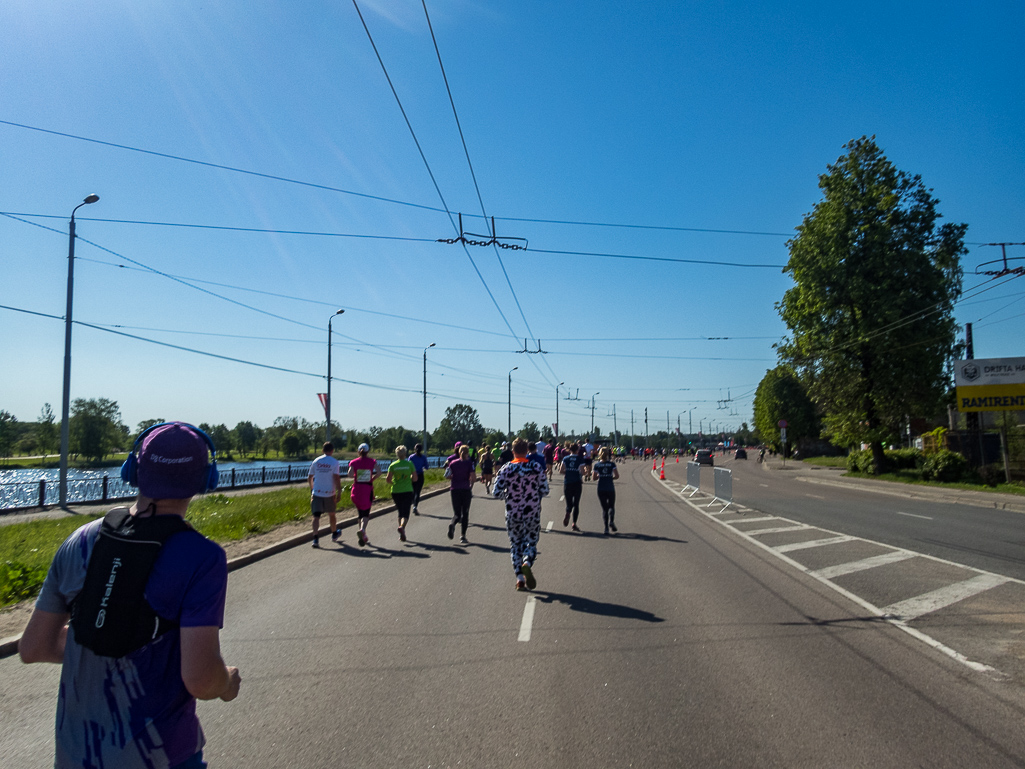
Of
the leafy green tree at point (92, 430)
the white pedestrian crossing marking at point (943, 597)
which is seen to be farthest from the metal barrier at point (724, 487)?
the leafy green tree at point (92, 430)

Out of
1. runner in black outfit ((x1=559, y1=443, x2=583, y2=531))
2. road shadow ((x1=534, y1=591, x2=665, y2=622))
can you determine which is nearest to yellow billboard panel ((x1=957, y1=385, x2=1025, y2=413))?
runner in black outfit ((x1=559, y1=443, x2=583, y2=531))

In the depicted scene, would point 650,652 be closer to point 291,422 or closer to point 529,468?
point 529,468

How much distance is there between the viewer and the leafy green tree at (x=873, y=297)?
31.9 metres

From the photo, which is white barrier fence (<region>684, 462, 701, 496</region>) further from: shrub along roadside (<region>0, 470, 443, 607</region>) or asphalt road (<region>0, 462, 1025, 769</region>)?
asphalt road (<region>0, 462, 1025, 769</region>)

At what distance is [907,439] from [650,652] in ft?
183

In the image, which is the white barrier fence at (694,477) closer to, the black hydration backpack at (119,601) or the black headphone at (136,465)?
the black headphone at (136,465)

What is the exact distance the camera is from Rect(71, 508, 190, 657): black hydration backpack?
6.55 feet

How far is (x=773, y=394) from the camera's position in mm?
79875

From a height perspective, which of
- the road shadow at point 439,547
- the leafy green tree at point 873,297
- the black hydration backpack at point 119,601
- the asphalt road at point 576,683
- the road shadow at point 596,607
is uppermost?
the leafy green tree at point 873,297

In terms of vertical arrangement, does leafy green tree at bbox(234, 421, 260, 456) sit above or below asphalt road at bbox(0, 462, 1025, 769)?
above

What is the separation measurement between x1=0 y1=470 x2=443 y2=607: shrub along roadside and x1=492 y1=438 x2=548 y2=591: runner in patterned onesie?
596 centimetres

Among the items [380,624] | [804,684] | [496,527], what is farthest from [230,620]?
[496,527]

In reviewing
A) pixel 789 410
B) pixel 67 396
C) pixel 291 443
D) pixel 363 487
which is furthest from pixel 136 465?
pixel 789 410

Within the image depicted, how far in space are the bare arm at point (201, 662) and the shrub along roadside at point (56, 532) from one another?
7914 mm
